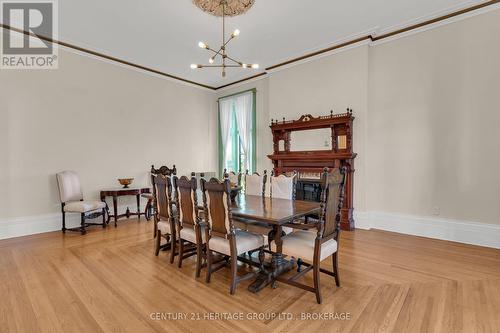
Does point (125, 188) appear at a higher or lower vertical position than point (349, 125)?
lower

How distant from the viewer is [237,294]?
2.43 metres

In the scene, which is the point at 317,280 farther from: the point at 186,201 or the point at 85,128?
the point at 85,128

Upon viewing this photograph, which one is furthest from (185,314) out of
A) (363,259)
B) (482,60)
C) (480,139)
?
(482,60)

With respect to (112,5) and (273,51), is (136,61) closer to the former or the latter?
(112,5)

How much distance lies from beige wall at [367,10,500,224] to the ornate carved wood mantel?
1.30ft

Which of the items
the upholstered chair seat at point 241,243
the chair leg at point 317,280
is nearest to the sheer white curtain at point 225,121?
the upholstered chair seat at point 241,243

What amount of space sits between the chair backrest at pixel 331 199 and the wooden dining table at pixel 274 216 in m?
0.25

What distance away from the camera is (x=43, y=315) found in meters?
2.11

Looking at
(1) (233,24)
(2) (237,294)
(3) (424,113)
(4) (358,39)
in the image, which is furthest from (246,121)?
(2) (237,294)

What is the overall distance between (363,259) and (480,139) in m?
2.48

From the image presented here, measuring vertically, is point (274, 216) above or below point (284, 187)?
below

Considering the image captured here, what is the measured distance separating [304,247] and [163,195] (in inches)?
73.6

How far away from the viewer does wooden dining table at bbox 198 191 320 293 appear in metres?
2.43

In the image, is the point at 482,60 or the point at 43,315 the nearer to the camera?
the point at 43,315
